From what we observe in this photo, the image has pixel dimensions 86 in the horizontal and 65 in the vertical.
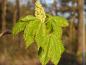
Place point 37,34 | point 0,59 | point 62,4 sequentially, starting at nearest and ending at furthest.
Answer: point 37,34 → point 0,59 → point 62,4

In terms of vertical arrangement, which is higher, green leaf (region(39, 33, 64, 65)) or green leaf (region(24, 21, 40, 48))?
green leaf (region(24, 21, 40, 48))

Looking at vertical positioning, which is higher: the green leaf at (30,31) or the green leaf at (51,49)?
the green leaf at (30,31)

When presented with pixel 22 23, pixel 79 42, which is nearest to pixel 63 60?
pixel 79 42

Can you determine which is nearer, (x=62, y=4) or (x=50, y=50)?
(x=50, y=50)

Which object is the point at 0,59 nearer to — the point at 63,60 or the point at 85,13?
the point at 63,60

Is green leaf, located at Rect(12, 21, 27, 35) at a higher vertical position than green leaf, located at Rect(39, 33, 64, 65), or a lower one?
higher
